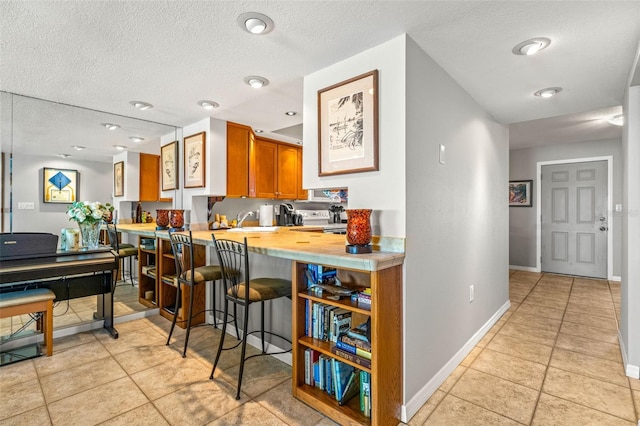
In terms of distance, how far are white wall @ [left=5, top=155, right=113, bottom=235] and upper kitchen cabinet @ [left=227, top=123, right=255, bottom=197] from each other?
3.90 feet

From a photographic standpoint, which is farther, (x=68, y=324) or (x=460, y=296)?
(x=68, y=324)

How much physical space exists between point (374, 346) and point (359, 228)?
0.62m

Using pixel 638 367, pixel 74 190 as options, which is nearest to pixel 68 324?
pixel 74 190

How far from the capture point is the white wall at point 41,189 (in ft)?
8.31

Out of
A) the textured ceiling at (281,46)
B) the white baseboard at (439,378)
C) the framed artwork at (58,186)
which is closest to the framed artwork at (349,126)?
the textured ceiling at (281,46)

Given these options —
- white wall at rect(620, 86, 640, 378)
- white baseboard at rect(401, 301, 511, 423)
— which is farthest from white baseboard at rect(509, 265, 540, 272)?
white wall at rect(620, 86, 640, 378)

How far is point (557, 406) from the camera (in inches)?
75.4

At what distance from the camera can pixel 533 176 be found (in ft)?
18.7

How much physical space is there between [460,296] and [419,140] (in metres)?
1.31

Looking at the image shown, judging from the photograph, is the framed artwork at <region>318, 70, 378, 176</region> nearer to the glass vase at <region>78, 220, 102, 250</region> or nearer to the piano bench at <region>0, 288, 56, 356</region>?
the glass vase at <region>78, 220, 102, 250</region>

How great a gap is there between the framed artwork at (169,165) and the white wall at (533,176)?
5.74m

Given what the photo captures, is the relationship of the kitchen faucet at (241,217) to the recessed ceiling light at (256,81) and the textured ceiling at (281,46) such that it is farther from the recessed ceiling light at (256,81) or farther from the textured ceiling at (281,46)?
the recessed ceiling light at (256,81)

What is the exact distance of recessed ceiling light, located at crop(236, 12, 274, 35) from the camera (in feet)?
5.33

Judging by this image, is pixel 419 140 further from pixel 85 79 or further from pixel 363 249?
pixel 85 79
